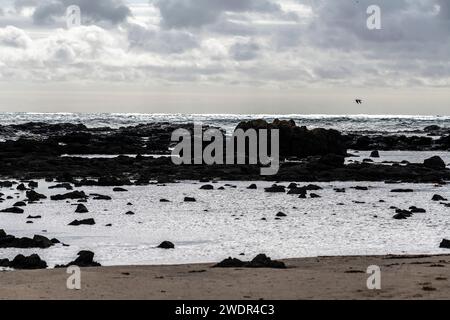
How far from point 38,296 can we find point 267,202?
1775 cm

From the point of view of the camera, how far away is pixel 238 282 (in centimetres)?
1296

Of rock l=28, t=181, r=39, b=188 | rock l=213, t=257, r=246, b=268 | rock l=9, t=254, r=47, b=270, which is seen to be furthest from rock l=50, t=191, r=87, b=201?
rock l=213, t=257, r=246, b=268

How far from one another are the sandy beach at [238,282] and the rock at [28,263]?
40.2 inches

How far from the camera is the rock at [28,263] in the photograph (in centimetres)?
1510

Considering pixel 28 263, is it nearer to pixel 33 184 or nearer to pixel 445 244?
pixel 445 244

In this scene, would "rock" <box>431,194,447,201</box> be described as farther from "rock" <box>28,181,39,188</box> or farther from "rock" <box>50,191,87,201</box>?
"rock" <box>28,181,39,188</box>

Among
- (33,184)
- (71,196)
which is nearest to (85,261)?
(71,196)

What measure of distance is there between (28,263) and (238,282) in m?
4.76

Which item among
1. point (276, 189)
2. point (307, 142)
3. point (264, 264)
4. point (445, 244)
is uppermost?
point (307, 142)

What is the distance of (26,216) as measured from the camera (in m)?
23.7

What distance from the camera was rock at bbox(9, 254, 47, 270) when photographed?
15095 mm

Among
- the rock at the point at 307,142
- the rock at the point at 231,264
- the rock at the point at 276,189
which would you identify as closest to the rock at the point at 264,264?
the rock at the point at 231,264

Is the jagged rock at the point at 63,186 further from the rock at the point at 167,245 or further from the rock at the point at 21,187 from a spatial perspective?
the rock at the point at 167,245

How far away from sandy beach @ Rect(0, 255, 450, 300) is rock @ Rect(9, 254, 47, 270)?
1.02 meters
